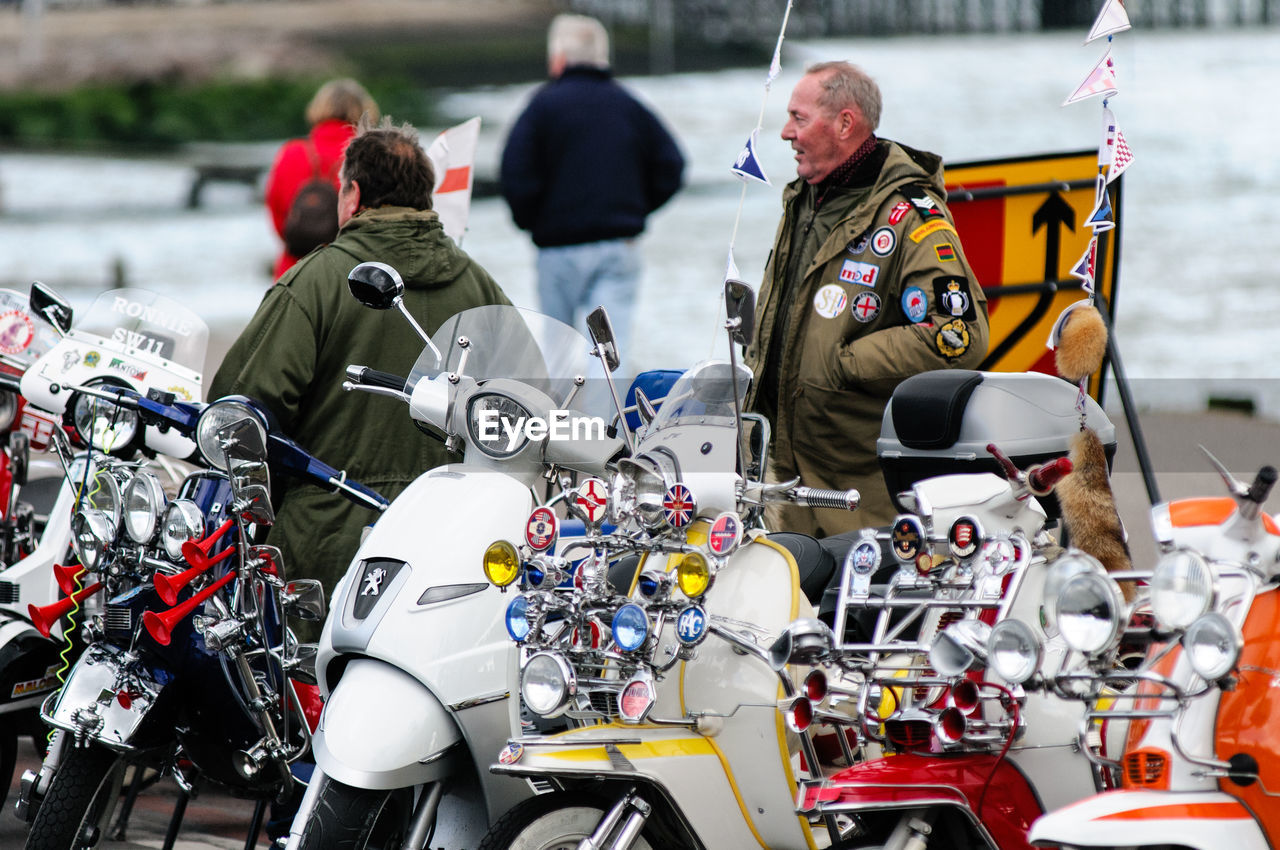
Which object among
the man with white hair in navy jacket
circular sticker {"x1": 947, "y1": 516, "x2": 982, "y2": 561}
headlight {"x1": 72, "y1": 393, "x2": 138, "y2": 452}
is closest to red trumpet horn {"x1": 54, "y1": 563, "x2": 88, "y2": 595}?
headlight {"x1": 72, "y1": 393, "x2": 138, "y2": 452}

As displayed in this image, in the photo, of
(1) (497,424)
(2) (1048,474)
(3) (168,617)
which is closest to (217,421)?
(3) (168,617)

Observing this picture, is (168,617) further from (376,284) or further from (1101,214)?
(1101,214)

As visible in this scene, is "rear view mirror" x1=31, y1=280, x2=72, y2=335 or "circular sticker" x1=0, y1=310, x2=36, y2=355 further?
"circular sticker" x1=0, y1=310, x2=36, y2=355

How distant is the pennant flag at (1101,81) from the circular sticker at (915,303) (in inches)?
29.5

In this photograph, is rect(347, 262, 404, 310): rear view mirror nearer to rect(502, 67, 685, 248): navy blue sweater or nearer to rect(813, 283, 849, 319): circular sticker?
rect(813, 283, 849, 319): circular sticker

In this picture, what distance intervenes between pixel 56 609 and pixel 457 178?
257 cm

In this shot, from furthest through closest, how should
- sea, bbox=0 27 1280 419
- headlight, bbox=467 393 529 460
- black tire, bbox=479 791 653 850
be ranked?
sea, bbox=0 27 1280 419
headlight, bbox=467 393 529 460
black tire, bbox=479 791 653 850

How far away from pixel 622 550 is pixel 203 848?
1950 mm

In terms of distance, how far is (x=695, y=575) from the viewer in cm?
312

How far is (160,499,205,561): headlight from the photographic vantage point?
149 inches

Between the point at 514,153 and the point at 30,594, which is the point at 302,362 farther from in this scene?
the point at 514,153

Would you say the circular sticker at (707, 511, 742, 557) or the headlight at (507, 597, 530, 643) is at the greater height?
the circular sticker at (707, 511, 742, 557)

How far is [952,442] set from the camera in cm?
357

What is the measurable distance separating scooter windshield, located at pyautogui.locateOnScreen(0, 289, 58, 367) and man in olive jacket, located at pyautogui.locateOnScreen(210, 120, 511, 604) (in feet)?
2.31
